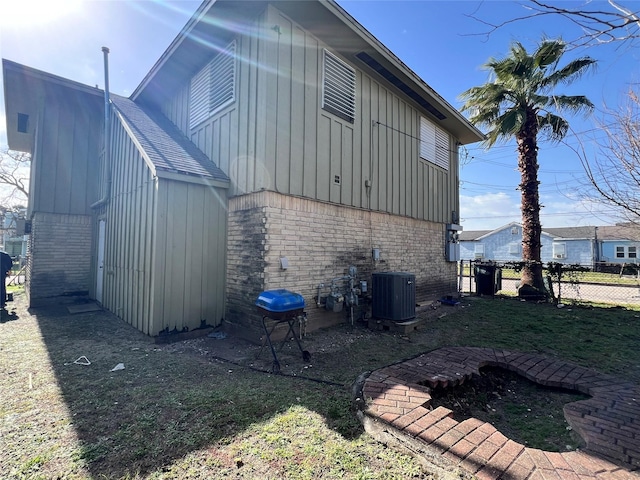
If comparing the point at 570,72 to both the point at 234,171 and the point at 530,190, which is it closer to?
→ the point at 530,190

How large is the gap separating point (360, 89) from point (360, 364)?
239 inches

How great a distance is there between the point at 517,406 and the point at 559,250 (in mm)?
35127

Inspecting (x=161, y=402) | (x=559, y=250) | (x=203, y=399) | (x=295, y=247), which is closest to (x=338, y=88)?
(x=295, y=247)

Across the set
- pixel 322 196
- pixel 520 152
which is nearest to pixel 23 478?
pixel 322 196

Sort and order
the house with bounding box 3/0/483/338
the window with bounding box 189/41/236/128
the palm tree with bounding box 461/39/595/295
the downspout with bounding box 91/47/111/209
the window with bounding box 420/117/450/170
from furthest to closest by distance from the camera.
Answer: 1. the palm tree with bounding box 461/39/595/295
2. the window with bounding box 420/117/450/170
3. the downspout with bounding box 91/47/111/209
4. the window with bounding box 189/41/236/128
5. the house with bounding box 3/0/483/338

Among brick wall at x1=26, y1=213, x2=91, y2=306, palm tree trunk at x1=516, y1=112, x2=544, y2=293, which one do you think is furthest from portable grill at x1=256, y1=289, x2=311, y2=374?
palm tree trunk at x1=516, y1=112, x2=544, y2=293

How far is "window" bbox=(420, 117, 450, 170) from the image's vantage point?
9.69 metres

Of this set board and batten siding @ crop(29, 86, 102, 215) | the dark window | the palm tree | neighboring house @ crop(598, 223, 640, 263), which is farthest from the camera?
neighboring house @ crop(598, 223, 640, 263)

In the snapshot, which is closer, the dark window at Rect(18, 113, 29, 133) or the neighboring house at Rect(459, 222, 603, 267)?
the dark window at Rect(18, 113, 29, 133)

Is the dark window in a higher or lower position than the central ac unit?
higher

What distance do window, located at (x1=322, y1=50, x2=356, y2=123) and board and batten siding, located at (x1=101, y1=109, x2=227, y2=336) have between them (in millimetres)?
3050

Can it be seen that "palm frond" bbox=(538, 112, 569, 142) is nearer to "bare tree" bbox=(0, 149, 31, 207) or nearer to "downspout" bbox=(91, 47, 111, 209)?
"downspout" bbox=(91, 47, 111, 209)

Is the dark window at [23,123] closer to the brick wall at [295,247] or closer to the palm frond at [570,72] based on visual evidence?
the brick wall at [295,247]

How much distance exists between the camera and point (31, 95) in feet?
29.2
